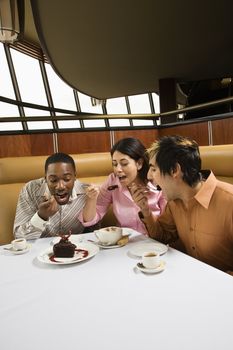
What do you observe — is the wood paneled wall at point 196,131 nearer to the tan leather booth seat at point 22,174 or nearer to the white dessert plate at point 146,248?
the tan leather booth seat at point 22,174

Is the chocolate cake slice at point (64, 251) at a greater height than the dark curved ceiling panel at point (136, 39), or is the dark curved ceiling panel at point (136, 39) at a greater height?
the dark curved ceiling panel at point (136, 39)

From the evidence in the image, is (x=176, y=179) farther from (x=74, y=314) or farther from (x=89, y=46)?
(x=89, y=46)

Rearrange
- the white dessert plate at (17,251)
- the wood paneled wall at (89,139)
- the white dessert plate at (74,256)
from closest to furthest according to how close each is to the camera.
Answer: the white dessert plate at (74,256)
the white dessert plate at (17,251)
the wood paneled wall at (89,139)

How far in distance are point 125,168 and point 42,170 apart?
78 centimetres

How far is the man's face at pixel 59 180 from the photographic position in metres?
1.71

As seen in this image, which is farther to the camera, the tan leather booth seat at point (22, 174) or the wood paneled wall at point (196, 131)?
the wood paneled wall at point (196, 131)

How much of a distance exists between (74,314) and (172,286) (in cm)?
32

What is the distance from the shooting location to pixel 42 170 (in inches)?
91.6

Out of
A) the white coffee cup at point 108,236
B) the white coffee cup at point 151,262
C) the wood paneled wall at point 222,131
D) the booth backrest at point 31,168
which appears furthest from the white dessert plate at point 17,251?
the wood paneled wall at point 222,131

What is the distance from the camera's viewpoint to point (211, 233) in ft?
4.56

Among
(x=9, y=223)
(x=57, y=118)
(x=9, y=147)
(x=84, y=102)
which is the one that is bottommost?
(x=9, y=223)

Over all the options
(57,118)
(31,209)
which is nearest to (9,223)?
(31,209)

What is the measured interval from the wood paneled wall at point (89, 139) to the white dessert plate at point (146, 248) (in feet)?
4.69

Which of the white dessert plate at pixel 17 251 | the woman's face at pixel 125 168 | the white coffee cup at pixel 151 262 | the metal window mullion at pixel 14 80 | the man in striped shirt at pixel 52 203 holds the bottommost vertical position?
the white dessert plate at pixel 17 251
